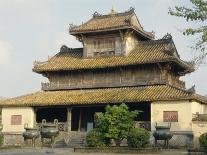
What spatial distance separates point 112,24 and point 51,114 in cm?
922

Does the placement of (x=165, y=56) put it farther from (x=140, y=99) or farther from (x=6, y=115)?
(x=6, y=115)

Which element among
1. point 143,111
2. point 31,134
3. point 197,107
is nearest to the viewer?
point 31,134

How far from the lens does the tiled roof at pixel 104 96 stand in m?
33.4

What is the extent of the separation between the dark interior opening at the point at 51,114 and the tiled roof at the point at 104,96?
156cm

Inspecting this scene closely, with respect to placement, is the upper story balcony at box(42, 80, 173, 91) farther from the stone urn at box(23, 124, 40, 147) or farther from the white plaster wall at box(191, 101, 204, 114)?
the stone urn at box(23, 124, 40, 147)

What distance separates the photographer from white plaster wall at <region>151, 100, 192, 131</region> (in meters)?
32.5

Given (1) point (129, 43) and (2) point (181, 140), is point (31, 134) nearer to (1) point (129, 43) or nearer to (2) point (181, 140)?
(2) point (181, 140)

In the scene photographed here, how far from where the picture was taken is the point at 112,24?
39.8 metres

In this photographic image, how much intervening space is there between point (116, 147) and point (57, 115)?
40.4 feet

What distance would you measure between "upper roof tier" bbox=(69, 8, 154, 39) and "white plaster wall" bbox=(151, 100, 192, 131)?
26.0 feet

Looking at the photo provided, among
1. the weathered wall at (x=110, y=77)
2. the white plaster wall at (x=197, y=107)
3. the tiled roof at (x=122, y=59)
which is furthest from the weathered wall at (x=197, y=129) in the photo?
the tiled roof at (x=122, y=59)

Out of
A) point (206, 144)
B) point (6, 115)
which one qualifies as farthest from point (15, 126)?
point (206, 144)

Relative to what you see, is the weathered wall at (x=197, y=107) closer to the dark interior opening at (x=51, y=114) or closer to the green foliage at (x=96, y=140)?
the green foliage at (x=96, y=140)

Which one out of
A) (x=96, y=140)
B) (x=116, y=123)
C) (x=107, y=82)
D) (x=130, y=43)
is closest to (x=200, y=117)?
(x=116, y=123)
